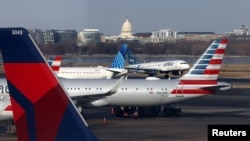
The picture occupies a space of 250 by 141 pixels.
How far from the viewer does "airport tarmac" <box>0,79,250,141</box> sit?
106 feet

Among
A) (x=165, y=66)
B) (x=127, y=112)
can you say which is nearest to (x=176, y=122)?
(x=127, y=112)

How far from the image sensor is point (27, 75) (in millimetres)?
9625

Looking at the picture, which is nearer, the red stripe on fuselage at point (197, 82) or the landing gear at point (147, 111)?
the red stripe on fuselage at point (197, 82)

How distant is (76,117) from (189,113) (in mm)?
36627

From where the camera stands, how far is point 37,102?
9664 mm

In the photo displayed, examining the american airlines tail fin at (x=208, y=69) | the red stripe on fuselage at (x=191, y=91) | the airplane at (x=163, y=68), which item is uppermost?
the american airlines tail fin at (x=208, y=69)

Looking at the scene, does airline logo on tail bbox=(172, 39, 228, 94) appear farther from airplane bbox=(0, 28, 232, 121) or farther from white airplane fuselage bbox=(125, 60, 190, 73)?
white airplane fuselage bbox=(125, 60, 190, 73)

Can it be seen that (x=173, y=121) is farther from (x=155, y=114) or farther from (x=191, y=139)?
(x=191, y=139)

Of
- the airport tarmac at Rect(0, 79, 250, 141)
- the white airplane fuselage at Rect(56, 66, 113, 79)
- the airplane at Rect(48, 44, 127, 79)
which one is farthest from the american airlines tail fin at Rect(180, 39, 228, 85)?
the white airplane fuselage at Rect(56, 66, 113, 79)

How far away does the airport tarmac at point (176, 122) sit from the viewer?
32.2 meters

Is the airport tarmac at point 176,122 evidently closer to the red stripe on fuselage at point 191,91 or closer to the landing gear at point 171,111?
the landing gear at point 171,111

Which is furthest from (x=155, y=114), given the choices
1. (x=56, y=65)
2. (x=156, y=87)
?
(x=56, y=65)

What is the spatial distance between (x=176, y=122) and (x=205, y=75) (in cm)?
541

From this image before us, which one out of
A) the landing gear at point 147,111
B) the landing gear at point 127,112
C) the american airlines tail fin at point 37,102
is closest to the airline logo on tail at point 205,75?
the landing gear at point 147,111
